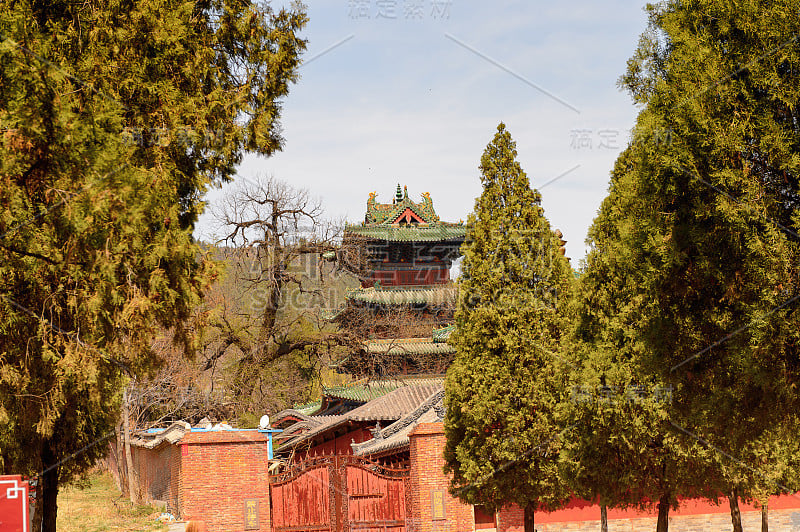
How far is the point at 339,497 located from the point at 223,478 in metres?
2.81

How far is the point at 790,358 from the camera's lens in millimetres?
6855

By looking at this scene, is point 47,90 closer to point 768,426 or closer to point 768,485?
point 768,426

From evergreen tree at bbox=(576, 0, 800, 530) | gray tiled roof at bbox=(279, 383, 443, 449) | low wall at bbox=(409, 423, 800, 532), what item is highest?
evergreen tree at bbox=(576, 0, 800, 530)

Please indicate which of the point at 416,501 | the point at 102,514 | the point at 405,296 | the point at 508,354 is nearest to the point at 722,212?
the point at 508,354

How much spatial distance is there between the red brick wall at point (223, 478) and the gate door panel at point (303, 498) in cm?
72

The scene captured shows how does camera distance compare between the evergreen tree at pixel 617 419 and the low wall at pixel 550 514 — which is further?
the low wall at pixel 550 514

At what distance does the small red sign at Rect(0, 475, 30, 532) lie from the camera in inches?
232

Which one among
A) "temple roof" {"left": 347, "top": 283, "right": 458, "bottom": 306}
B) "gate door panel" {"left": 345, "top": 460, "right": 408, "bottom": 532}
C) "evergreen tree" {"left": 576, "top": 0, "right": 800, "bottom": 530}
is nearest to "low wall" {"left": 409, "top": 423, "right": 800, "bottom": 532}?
"gate door panel" {"left": 345, "top": 460, "right": 408, "bottom": 532}

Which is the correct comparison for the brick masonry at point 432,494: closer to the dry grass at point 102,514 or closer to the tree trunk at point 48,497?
the dry grass at point 102,514

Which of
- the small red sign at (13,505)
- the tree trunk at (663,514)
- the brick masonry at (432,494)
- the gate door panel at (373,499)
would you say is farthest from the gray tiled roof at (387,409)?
the small red sign at (13,505)

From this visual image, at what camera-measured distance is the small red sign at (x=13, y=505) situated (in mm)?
5887

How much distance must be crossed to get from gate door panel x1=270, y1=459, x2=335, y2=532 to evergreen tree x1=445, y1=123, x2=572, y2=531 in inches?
138

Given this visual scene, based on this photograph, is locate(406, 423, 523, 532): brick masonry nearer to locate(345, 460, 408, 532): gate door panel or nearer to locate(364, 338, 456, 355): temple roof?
locate(345, 460, 408, 532): gate door panel

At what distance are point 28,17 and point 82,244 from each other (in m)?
2.17
